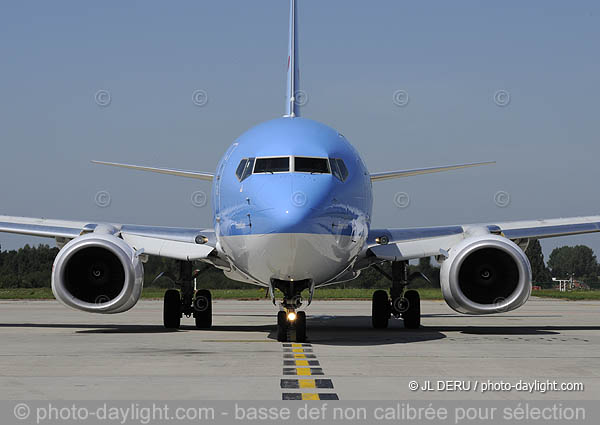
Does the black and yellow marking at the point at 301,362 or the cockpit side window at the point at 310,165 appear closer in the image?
the black and yellow marking at the point at 301,362

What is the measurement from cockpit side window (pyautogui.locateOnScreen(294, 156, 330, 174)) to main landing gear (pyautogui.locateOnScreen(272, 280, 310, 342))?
1900mm

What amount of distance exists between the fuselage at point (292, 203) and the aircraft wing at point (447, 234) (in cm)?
191

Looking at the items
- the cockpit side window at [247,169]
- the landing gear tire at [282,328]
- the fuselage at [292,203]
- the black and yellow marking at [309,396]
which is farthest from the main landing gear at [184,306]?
the black and yellow marking at [309,396]

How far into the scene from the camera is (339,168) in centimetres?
1561

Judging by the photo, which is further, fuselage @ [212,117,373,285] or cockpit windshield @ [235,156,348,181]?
cockpit windshield @ [235,156,348,181]

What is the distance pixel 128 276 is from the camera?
672 inches

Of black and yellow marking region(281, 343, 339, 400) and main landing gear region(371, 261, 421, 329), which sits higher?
main landing gear region(371, 261, 421, 329)

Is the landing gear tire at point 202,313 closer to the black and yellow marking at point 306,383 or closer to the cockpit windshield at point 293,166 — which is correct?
the cockpit windshield at point 293,166

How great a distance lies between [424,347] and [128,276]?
231 inches

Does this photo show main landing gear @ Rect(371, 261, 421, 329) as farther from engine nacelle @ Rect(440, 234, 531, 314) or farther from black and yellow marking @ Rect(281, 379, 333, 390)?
black and yellow marking @ Rect(281, 379, 333, 390)

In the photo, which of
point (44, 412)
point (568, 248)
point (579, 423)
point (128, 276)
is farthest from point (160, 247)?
point (568, 248)

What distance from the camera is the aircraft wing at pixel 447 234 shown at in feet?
60.7

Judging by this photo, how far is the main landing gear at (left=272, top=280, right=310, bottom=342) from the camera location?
15.5m

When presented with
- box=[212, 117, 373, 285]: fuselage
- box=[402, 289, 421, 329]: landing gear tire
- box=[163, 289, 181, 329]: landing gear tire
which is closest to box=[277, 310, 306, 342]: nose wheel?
box=[212, 117, 373, 285]: fuselage
